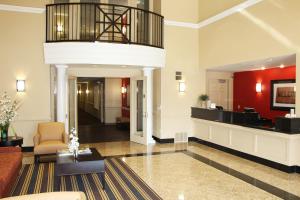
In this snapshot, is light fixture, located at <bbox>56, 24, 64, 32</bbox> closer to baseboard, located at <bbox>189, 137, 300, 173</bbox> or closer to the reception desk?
the reception desk

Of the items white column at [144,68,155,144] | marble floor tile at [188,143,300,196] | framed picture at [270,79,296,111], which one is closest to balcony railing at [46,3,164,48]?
white column at [144,68,155,144]

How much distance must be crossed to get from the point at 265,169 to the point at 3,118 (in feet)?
19.8

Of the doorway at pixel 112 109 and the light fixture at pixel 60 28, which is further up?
the light fixture at pixel 60 28

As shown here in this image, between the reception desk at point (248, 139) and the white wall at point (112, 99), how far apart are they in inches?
218

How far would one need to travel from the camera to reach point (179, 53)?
8656 mm

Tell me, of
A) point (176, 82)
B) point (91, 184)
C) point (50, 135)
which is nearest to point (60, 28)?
point (50, 135)

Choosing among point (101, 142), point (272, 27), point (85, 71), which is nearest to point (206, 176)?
point (272, 27)

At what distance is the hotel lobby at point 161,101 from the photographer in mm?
4750

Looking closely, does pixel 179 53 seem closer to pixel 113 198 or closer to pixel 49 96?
pixel 49 96

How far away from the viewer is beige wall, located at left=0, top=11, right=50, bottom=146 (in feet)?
23.1

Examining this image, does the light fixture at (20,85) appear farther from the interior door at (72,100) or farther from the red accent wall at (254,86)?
the red accent wall at (254,86)

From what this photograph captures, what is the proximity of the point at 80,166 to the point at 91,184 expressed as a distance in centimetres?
48

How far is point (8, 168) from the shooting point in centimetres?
407

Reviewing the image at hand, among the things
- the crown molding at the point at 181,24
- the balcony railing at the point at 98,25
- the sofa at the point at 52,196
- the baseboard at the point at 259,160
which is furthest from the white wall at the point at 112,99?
the sofa at the point at 52,196
